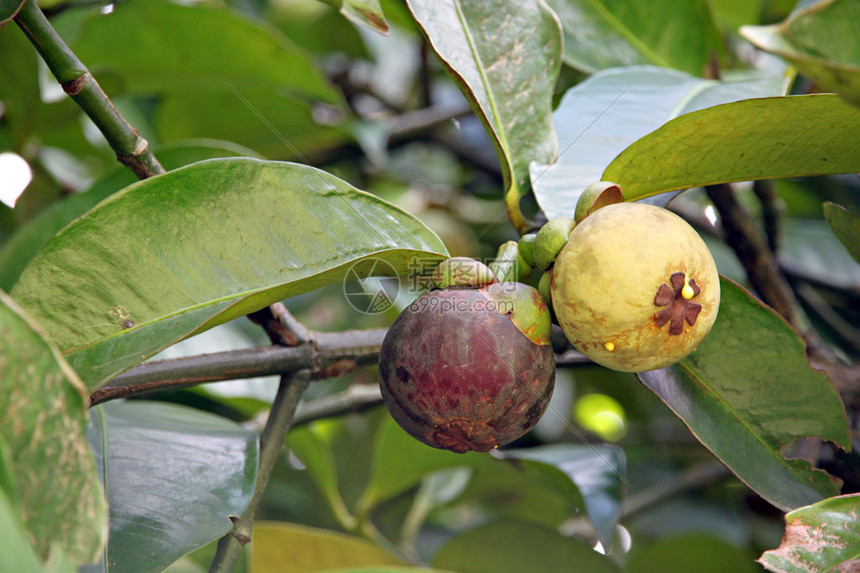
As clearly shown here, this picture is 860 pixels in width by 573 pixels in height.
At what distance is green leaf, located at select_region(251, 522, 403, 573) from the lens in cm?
143

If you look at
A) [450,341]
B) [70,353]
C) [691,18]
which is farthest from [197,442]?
[691,18]

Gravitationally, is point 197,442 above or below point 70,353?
below

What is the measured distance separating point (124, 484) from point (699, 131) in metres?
0.83

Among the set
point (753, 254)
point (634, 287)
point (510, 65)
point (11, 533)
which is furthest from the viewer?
point (753, 254)

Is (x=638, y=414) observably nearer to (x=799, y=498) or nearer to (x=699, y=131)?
(x=799, y=498)

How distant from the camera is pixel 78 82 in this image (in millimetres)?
763

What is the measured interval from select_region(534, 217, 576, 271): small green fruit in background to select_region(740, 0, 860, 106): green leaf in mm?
325

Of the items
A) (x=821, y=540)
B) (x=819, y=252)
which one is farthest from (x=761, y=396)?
(x=819, y=252)

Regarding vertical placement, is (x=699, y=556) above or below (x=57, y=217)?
below

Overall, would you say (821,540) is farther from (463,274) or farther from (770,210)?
(770,210)

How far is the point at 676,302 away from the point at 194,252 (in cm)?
52

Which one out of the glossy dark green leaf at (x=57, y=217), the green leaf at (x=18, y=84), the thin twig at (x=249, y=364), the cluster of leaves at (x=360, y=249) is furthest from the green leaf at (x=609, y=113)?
the green leaf at (x=18, y=84)

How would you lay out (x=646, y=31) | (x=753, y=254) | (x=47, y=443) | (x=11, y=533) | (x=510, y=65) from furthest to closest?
(x=646, y=31) < (x=753, y=254) < (x=510, y=65) < (x=47, y=443) < (x=11, y=533)

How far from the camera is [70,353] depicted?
0.73 metres
